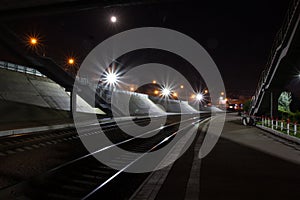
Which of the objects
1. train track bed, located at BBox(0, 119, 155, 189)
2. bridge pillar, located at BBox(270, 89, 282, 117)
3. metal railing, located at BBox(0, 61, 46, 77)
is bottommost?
train track bed, located at BBox(0, 119, 155, 189)

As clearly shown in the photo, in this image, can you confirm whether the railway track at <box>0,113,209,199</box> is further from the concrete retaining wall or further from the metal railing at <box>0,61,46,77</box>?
the metal railing at <box>0,61,46,77</box>

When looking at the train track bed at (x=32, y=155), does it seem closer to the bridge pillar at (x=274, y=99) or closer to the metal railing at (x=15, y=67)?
the bridge pillar at (x=274, y=99)

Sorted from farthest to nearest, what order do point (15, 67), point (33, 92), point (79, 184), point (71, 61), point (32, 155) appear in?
point (71, 61) → point (15, 67) → point (33, 92) → point (32, 155) → point (79, 184)

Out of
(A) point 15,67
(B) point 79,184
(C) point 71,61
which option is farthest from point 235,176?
(C) point 71,61

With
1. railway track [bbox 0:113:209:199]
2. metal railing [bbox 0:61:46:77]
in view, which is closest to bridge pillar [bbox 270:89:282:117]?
railway track [bbox 0:113:209:199]

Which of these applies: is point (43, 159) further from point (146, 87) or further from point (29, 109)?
point (146, 87)

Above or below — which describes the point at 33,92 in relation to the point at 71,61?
below

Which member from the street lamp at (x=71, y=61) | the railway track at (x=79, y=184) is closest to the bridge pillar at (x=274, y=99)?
the railway track at (x=79, y=184)

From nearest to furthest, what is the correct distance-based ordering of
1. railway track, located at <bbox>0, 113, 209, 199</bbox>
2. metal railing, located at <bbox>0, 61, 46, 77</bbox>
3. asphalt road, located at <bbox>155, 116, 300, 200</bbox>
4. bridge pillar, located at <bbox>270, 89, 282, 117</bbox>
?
1. asphalt road, located at <bbox>155, 116, 300, 200</bbox>
2. railway track, located at <bbox>0, 113, 209, 199</bbox>
3. bridge pillar, located at <bbox>270, 89, 282, 117</bbox>
4. metal railing, located at <bbox>0, 61, 46, 77</bbox>

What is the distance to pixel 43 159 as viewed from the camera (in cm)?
979

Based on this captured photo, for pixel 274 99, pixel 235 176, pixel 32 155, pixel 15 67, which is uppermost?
pixel 15 67

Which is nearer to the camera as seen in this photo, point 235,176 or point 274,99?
point 235,176

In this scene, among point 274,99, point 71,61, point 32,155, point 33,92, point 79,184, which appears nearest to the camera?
point 79,184

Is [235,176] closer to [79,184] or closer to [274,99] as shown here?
[79,184]
